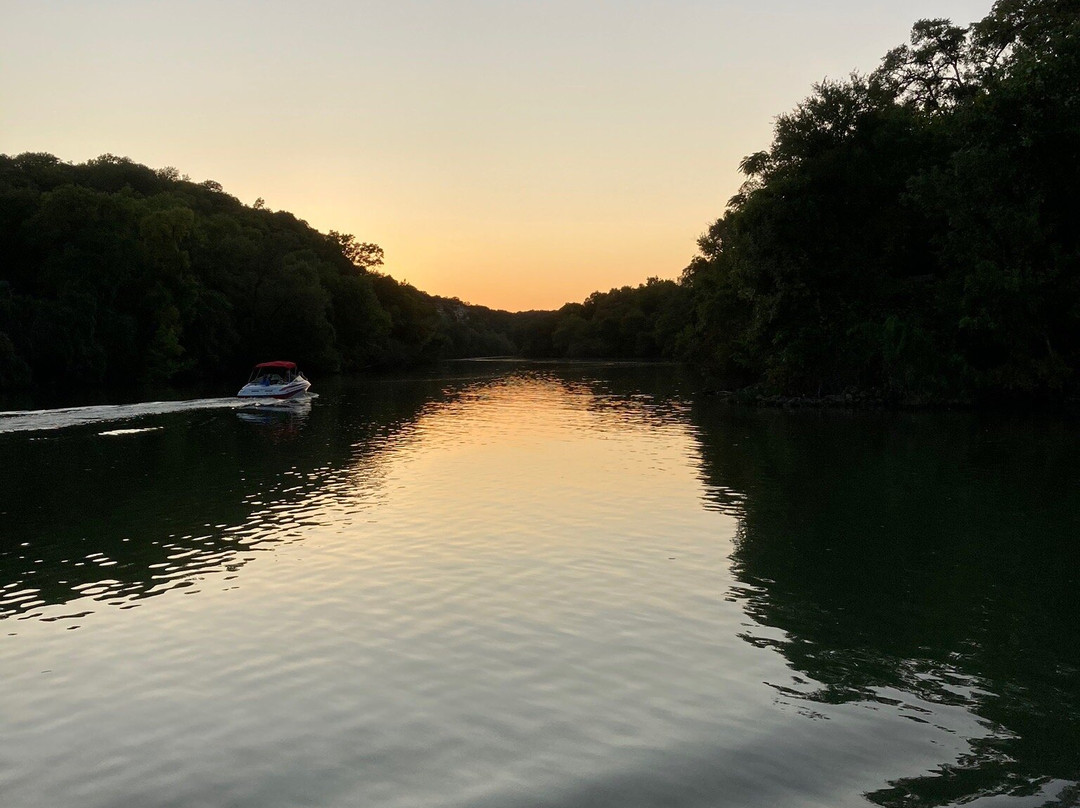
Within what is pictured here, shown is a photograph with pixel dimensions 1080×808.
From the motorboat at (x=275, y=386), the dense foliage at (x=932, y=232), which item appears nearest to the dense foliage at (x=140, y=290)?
the motorboat at (x=275, y=386)

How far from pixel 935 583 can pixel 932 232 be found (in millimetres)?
49127

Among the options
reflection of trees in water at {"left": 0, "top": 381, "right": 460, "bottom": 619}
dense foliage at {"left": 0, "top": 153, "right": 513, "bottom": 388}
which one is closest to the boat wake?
reflection of trees in water at {"left": 0, "top": 381, "right": 460, "bottom": 619}

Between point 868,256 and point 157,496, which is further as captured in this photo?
point 868,256

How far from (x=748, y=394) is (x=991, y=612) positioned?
157ft

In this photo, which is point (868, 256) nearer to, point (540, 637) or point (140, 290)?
point (540, 637)

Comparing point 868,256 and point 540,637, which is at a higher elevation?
point 868,256

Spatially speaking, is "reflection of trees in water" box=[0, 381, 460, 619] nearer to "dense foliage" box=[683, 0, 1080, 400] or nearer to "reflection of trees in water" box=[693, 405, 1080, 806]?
"reflection of trees in water" box=[693, 405, 1080, 806]

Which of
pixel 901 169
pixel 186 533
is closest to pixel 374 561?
pixel 186 533

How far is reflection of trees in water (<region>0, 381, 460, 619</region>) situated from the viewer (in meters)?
17.2

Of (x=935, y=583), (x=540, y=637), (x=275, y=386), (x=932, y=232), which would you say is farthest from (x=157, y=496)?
(x=932, y=232)

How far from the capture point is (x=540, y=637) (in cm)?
1320

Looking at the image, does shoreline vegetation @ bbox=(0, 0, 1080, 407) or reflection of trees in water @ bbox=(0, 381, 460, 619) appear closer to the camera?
reflection of trees in water @ bbox=(0, 381, 460, 619)

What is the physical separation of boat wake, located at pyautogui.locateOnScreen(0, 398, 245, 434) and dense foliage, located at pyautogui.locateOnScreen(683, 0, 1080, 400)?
120ft

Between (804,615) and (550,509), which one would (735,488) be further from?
(804,615)
